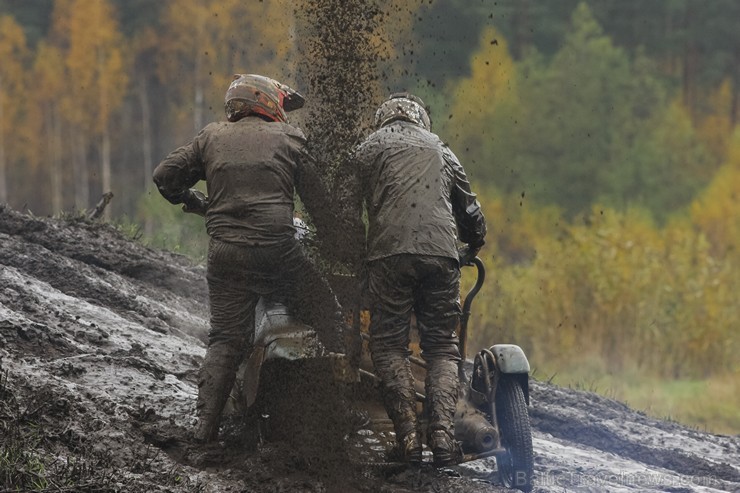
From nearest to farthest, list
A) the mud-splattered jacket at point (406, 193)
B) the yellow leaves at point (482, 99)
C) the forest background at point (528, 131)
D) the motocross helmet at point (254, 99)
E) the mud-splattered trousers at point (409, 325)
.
→ 1. the mud-splattered trousers at point (409, 325)
2. the mud-splattered jacket at point (406, 193)
3. the motocross helmet at point (254, 99)
4. the forest background at point (528, 131)
5. the yellow leaves at point (482, 99)

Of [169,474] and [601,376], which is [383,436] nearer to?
[169,474]

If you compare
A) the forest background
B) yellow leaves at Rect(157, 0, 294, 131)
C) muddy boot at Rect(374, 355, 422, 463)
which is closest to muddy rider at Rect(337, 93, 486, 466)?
muddy boot at Rect(374, 355, 422, 463)

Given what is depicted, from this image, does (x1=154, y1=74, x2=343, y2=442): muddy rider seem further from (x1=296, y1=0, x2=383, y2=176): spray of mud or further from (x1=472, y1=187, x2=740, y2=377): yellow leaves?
(x1=472, y1=187, x2=740, y2=377): yellow leaves

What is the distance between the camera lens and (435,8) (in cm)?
3400

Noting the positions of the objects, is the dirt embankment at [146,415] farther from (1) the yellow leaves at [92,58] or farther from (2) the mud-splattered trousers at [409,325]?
(1) the yellow leaves at [92,58]

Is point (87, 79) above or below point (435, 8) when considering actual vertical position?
below

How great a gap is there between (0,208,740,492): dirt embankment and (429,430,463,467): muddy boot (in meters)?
0.21

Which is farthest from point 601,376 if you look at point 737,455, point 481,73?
point 481,73

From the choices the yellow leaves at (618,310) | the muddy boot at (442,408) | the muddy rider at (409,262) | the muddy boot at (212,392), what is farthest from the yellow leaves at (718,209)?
the muddy boot at (212,392)

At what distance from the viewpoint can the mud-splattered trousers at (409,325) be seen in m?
6.86

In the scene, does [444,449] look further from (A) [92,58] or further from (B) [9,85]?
(B) [9,85]

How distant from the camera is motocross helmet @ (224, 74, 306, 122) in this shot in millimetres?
7293

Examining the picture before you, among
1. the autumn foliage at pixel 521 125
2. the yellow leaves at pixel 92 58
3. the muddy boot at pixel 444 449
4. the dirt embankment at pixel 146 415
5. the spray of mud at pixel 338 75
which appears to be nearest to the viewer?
the dirt embankment at pixel 146 415

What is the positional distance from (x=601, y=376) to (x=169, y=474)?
30.0 ft
